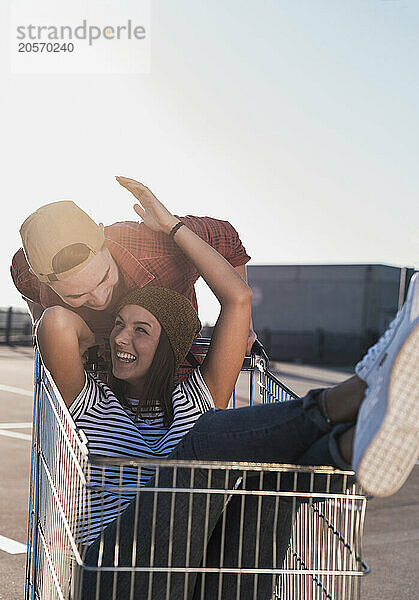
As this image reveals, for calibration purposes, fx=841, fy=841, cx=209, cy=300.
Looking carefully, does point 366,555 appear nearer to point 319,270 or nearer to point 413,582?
point 413,582

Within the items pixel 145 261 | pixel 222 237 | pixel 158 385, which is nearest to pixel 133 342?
→ pixel 158 385

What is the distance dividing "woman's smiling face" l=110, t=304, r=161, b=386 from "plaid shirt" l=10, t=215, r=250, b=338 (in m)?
0.14

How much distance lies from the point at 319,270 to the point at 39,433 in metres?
27.5

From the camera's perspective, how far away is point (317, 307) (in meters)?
30.1

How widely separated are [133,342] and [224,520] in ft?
2.59

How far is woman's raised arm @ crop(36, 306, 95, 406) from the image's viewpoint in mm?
2814

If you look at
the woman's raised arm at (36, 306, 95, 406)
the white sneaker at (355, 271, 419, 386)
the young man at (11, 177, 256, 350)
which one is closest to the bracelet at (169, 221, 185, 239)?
the young man at (11, 177, 256, 350)

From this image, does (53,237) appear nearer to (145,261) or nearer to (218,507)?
(145,261)

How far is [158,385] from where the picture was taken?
2953 mm

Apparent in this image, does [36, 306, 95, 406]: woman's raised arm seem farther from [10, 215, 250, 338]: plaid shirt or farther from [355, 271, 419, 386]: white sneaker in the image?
[355, 271, 419, 386]: white sneaker

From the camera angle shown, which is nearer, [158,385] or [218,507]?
[218,507]

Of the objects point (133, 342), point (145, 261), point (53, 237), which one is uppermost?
point (53, 237)

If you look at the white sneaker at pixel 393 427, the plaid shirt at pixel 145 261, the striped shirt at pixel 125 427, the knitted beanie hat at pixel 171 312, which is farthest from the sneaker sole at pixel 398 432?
the plaid shirt at pixel 145 261

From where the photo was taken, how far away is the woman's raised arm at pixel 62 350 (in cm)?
281
